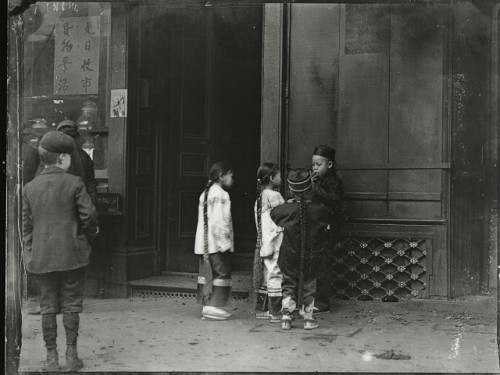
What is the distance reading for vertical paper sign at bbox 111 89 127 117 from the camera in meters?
7.84

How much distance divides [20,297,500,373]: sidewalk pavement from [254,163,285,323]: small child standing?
0.67ft

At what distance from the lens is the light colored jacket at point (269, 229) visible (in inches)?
267

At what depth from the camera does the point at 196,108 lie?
859cm

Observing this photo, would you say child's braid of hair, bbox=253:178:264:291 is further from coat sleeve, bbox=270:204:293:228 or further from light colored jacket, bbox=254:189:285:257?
coat sleeve, bbox=270:204:293:228

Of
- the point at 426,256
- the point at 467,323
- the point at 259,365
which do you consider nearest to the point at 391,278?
the point at 426,256

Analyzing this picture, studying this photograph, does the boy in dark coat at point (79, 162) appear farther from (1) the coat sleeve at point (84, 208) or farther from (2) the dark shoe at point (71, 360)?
(2) the dark shoe at point (71, 360)

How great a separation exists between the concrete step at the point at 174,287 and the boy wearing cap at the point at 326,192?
98 cm

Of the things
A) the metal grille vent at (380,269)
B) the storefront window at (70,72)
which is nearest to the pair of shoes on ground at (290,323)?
the metal grille vent at (380,269)

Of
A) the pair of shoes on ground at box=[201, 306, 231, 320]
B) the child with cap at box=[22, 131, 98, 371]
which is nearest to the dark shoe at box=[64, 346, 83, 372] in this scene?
the child with cap at box=[22, 131, 98, 371]

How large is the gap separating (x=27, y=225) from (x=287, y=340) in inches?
97.6

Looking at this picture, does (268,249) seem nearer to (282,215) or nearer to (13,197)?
(282,215)

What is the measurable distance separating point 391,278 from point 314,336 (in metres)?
1.48

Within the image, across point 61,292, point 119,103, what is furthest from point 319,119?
point 61,292

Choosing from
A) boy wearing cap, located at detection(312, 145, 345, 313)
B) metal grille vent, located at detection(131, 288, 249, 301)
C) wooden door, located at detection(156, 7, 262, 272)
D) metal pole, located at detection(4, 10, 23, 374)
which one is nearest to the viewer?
metal pole, located at detection(4, 10, 23, 374)
